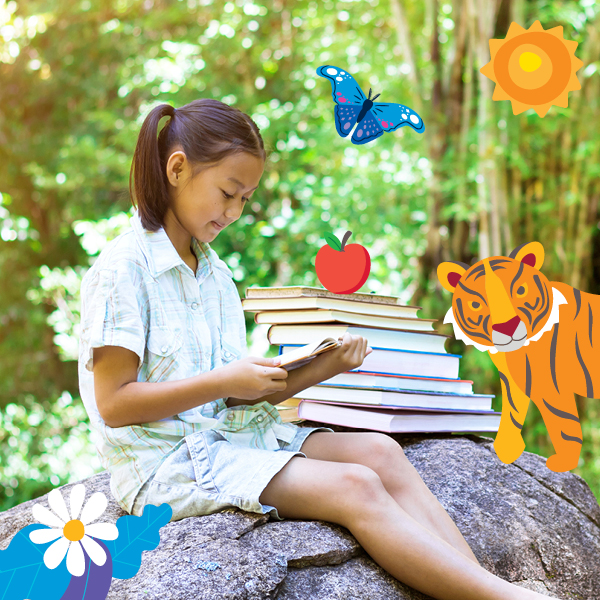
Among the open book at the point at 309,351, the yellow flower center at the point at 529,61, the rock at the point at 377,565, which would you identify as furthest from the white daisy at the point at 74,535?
the yellow flower center at the point at 529,61

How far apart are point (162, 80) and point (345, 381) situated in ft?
8.69

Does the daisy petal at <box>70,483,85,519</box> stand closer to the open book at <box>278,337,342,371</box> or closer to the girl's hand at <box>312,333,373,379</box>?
the open book at <box>278,337,342,371</box>

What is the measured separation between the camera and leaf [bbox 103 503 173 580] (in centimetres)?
78

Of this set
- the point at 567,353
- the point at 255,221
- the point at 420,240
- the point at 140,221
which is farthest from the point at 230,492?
the point at 255,221

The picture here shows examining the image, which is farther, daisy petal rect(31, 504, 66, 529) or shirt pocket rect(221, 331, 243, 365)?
shirt pocket rect(221, 331, 243, 365)

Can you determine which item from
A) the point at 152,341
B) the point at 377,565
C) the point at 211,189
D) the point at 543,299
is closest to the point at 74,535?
the point at 152,341

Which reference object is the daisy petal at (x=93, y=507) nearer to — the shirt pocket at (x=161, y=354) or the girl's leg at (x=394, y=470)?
the shirt pocket at (x=161, y=354)

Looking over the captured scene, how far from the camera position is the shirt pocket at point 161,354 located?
110cm

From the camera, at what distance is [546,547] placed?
4.10ft

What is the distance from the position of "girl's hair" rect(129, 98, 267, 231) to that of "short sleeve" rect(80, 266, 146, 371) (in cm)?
15

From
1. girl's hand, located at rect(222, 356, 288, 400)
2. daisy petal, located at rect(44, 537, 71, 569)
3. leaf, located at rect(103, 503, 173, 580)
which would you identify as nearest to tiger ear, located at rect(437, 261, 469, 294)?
girl's hand, located at rect(222, 356, 288, 400)

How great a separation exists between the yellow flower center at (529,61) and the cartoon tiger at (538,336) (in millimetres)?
312

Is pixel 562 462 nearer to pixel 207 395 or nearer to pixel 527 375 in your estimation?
pixel 527 375

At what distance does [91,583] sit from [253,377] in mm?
385
